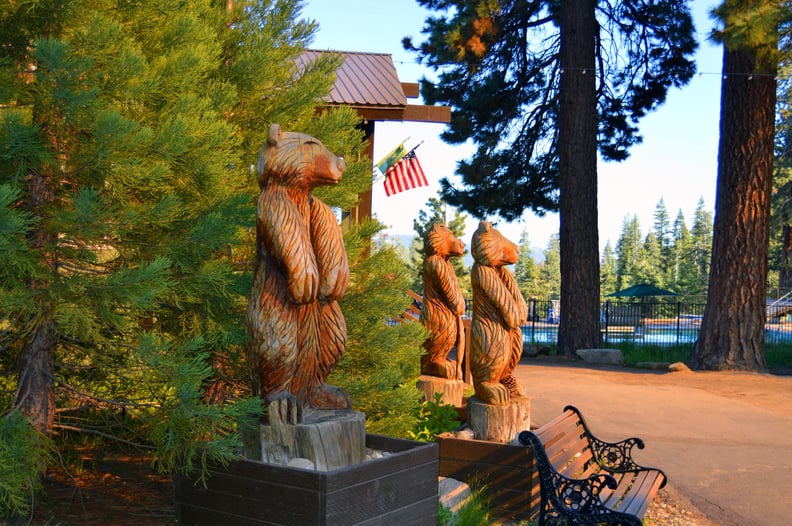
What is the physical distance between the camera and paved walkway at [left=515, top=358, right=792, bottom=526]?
6206 millimetres

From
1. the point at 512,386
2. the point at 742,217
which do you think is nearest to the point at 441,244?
the point at 512,386

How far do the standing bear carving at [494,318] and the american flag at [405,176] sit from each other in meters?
8.56

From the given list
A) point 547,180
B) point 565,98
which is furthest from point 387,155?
point 547,180

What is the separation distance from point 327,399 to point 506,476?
7.37ft

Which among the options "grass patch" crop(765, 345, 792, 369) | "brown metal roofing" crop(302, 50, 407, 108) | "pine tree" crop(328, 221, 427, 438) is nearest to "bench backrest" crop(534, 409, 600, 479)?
"pine tree" crop(328, 221, 427, 438)

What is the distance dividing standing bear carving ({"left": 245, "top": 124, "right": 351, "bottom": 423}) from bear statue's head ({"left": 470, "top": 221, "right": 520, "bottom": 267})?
239 centimetres

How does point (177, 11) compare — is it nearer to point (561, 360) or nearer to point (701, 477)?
point (701, 477)

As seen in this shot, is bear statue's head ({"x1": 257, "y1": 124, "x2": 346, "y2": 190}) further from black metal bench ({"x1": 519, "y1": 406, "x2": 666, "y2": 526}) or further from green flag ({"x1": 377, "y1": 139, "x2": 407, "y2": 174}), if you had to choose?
green flag ({"x1": 377, "y1": 139, "x2": 407, "y2": 174})

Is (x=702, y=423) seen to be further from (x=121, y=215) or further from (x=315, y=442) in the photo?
(x=121, y=215)

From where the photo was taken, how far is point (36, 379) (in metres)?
3.96

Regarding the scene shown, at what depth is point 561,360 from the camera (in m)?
16.9

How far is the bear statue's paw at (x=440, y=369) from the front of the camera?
781 cm

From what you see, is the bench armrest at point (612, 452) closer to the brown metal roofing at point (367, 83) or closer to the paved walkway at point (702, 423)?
the paved walkway at point (702, 423)

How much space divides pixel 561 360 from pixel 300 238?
46.7 feet
